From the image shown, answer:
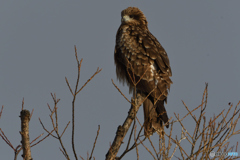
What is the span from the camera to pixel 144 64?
6.90 meters

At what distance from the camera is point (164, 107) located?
6.38 m

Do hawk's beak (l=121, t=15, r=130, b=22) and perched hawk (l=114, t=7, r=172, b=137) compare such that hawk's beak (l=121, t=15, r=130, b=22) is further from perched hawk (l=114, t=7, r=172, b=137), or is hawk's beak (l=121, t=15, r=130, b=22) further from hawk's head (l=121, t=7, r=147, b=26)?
perched hawk (l=114, t=7, r=172, b=137)

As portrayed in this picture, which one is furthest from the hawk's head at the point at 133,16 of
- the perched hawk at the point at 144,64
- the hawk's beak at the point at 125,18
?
the perched hawk at the point at 144,64

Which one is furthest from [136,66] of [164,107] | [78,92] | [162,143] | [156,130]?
[78,92]

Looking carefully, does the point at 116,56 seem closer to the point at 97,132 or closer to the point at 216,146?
the point at 216,146

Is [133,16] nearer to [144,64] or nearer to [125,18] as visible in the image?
[125,18]

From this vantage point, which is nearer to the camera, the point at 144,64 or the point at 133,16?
the point at 144,64

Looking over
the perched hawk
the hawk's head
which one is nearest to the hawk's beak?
the hawk's head

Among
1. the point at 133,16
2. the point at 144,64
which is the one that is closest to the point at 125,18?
the point at 133,16

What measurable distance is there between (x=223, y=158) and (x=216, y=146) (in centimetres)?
21

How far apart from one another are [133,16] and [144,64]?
1.68m

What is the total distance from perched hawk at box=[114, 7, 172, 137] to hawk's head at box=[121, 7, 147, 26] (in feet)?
0.81

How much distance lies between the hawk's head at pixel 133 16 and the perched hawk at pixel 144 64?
0.81 ft

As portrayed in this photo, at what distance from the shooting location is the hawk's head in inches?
319
